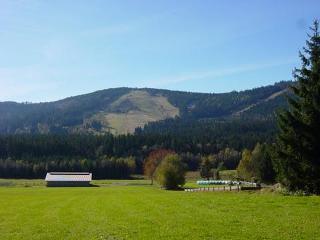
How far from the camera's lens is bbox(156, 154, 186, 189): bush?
112 meters

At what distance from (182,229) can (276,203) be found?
526 inches

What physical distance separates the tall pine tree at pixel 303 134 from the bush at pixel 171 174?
65.1 metres

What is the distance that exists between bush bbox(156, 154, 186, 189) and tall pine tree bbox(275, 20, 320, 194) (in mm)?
65088

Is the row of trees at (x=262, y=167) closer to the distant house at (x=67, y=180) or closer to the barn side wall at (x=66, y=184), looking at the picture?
the barn side wall at (x=66, y=184)

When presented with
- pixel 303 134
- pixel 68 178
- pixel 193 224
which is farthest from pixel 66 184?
pixel 193 224

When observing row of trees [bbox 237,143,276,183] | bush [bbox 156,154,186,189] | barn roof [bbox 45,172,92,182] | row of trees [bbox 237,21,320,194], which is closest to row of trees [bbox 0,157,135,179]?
barn roof [bbox 45,172,92,182]

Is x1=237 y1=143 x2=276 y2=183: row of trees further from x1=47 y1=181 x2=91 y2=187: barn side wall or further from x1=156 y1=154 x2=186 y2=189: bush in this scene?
x1=47 y1=181 x2=91 y2=187: barn side wall

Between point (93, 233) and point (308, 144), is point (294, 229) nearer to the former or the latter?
point (93, 233)

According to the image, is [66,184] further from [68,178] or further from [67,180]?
[68,178]

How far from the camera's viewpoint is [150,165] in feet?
542

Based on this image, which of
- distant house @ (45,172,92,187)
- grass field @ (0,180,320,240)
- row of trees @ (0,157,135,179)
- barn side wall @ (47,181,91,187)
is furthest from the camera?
row of trees @ (0,157,135,179)

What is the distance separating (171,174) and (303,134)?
69.3 m

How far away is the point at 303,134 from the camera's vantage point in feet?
147

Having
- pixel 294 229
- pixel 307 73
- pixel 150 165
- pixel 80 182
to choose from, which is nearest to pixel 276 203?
pixel 294 229
